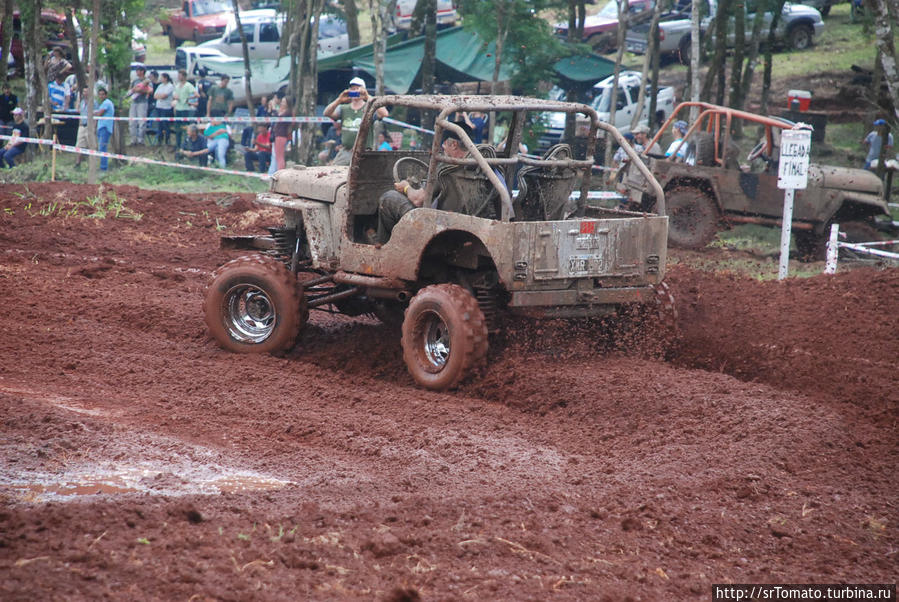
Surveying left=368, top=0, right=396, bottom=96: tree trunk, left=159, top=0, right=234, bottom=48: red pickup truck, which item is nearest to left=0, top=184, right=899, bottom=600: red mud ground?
left=368, top=0, right=396, bottom=96: tree trunk

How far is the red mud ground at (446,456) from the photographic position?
4.16 meters

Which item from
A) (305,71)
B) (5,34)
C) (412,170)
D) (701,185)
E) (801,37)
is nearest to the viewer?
(412,170)

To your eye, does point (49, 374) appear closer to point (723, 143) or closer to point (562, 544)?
point (562, 544)

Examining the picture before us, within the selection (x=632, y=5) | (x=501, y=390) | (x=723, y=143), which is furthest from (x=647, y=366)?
(x=632, y=5)

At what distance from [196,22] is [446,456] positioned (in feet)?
106

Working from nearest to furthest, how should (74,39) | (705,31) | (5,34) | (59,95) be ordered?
(74,39) → (5,34) → (59,95) → (705,31)

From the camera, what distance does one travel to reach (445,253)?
7949mm

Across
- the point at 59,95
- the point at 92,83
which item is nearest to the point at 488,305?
the point at 92,83

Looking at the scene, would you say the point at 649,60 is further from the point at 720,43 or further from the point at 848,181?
the point at 848,181

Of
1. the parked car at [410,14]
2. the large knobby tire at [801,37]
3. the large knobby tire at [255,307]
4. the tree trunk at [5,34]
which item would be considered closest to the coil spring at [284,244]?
the large knobby tire at [255,307]

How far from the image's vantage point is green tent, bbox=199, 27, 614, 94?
21812 mm

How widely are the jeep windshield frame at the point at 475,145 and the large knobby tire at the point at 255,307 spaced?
3.35 feet

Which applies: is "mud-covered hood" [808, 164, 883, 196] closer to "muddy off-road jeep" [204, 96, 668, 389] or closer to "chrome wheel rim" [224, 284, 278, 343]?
"muddy off-road jeep" [204, 96, 668, 389]

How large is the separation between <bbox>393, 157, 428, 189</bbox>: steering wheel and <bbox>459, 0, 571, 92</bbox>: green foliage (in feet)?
38.4
